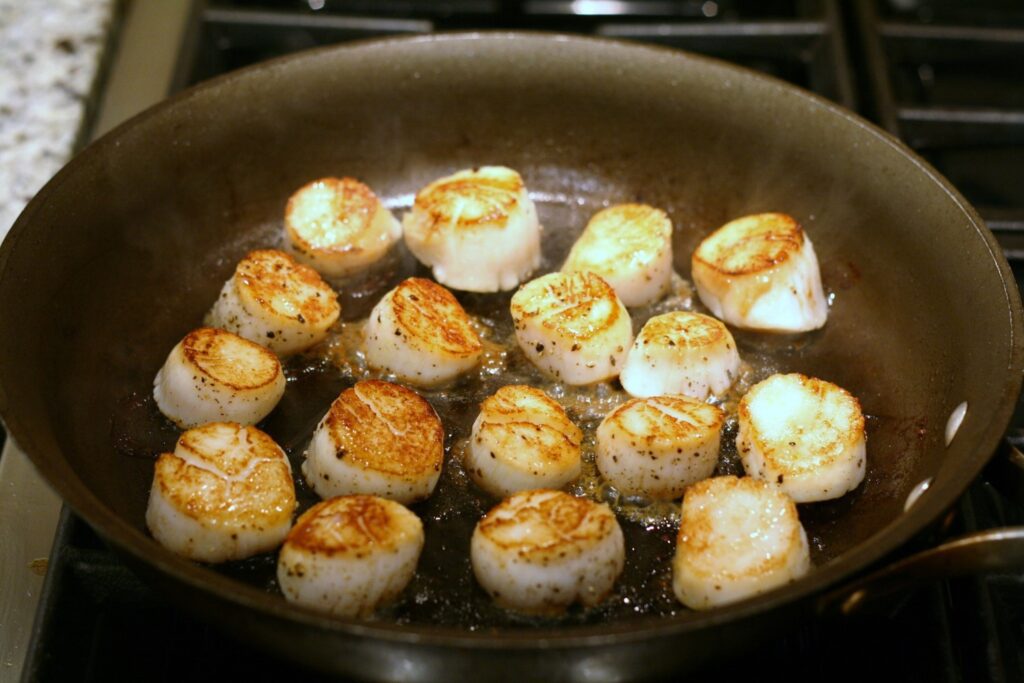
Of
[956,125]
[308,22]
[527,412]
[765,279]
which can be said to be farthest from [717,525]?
[308,22]

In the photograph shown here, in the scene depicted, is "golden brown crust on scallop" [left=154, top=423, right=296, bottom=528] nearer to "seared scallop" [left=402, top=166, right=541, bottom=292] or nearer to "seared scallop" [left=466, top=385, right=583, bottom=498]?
"seared scallop" [left=466, top=385, right=583, bottom=498]

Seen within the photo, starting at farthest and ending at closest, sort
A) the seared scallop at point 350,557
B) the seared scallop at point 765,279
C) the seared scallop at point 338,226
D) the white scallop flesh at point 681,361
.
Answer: the seared scallop at point 338,226
the seared scallop at point 765,279
the white scallop flesh at point 681,361
the seared scallop at point 350,557

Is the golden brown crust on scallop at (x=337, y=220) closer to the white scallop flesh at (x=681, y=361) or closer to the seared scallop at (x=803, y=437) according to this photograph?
the white scallop flesh at (x=681, y=361)

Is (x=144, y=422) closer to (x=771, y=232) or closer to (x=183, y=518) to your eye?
(x=183, y=518)

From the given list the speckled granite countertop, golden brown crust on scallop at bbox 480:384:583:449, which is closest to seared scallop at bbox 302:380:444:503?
golden brown crust on scallop at bbox 480:384:583:449

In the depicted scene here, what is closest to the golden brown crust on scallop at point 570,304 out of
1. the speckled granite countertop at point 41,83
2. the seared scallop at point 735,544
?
the seared scallop at point 735,544

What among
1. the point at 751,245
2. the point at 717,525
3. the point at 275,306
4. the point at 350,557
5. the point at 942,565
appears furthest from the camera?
the point at 751,245

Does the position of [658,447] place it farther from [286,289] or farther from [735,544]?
[286,289]
